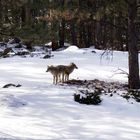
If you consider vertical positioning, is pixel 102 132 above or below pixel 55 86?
below

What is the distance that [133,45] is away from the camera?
16.1 m

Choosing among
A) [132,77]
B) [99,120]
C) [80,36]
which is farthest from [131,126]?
[80,36]

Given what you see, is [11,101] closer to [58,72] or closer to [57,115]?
[57,115]

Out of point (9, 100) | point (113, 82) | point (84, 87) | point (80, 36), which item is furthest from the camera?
point (80, 36)

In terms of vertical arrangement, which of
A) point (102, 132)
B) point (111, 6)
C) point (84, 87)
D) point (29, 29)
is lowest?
point (102, 132)

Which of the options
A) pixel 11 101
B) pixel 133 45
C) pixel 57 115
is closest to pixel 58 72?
pixel 133 45

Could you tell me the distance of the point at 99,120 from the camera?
39.0 feet

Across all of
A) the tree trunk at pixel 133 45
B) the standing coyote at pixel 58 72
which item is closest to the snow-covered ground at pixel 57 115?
the standing coyote at pixel 58 72

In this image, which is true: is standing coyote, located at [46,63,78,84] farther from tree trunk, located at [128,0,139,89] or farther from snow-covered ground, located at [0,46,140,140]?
tree trunk, located at [128,0,139,89]

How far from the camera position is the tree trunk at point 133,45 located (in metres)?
16.0

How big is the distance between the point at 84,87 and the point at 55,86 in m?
Result: 1.07

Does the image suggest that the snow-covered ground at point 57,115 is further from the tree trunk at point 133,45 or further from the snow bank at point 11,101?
the tree trunk at point 133,45

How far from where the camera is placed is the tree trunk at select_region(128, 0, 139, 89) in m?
16.0

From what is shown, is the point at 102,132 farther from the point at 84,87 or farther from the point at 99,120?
the point at 84,87
